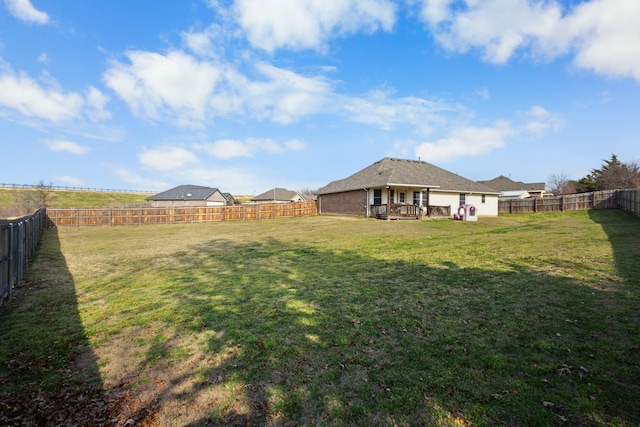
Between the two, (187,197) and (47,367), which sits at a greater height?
(187,197)

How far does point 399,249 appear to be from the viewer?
1162cm

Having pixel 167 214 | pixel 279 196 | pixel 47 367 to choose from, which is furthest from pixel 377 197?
pixel 279 196

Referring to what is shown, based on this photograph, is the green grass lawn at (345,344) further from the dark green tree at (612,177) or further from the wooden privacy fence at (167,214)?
the dark green tree at (612,177)

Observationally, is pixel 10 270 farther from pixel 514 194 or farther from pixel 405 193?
pixel 514 194

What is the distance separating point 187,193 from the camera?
5394cm

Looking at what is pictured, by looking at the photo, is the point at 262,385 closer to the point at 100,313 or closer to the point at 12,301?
the point at 100,313

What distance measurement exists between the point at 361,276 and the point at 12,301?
298 inches

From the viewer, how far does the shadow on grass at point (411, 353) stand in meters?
2.95

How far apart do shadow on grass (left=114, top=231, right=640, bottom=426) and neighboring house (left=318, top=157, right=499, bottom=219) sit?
61.1 ft

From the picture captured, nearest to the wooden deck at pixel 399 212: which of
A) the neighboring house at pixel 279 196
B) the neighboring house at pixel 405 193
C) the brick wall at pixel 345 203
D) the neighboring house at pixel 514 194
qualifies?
the neighboring house at pixel 405 193

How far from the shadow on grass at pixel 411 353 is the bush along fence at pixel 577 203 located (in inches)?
842

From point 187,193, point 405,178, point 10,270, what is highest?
point 405,178

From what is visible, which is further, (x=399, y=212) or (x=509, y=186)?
(x=509, y=186)

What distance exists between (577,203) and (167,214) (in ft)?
124
